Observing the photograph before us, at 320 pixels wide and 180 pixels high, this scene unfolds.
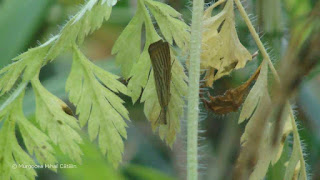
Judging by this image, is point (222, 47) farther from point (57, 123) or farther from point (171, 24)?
point (57, 123)

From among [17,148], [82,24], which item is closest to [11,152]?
[17,148]

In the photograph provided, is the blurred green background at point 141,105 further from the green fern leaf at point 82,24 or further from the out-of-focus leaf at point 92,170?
the green fern leaf at point 82,24

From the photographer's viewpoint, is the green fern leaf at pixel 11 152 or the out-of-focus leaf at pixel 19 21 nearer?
the green fern leaf at pixel 11 152

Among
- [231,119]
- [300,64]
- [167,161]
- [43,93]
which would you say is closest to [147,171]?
[231,119]

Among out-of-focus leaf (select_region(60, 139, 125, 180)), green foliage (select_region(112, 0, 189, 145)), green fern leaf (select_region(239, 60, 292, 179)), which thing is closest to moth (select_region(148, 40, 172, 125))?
green foliage (select_region(112, 0, 189, 145))

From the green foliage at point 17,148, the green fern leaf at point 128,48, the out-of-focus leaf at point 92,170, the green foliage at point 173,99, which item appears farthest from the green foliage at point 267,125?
the out-of-focus leaf at point 92,170

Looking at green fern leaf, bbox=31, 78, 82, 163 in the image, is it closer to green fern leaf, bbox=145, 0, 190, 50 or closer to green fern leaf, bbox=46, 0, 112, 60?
green fern leaf, bbox=46, 0, 112, 60

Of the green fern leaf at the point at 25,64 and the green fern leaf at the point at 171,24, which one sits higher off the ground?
the green fern leaf at the point at 171,24
